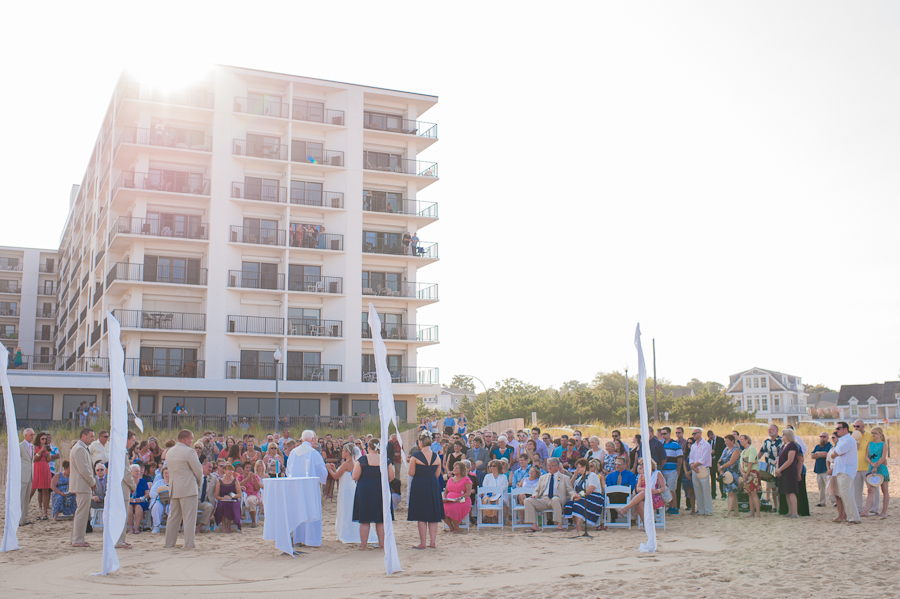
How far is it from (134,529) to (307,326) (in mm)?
30849

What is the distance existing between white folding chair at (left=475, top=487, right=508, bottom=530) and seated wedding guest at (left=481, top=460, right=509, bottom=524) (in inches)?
1.3

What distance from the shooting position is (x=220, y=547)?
1173 centimetres

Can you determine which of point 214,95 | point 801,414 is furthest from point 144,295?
point 801,414

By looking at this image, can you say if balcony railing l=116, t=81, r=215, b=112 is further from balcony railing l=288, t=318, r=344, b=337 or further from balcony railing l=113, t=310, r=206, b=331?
balcony railing l=288, t=318, r=344, b=337

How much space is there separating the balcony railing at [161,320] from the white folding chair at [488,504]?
31.2m

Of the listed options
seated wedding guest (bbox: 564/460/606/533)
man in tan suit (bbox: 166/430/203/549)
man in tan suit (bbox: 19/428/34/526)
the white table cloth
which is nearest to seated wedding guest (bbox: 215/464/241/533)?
man in tan suit (bbox: 166/430/203/549)

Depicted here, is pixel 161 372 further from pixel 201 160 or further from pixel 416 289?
pixel 416 289

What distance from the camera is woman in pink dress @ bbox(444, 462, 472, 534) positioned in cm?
1362

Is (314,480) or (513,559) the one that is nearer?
(513,559)

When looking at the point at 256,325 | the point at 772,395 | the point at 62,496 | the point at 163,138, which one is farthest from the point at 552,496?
the point at 772,395

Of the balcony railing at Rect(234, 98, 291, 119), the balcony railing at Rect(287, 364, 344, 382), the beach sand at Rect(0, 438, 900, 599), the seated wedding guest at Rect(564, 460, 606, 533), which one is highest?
the balcony railing at Rect(234, 98, 291, 119)

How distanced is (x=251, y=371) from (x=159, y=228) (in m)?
9.50

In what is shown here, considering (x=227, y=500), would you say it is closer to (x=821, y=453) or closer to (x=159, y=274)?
(x=821, y=453)

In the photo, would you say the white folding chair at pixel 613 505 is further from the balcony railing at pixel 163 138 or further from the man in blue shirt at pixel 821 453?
the balcony railing at pixel 163 138
